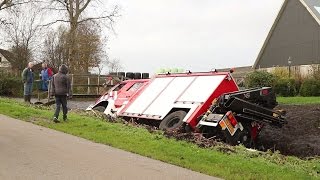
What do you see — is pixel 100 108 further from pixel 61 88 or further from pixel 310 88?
pixel 310 88

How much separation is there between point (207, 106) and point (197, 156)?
4.97 meters

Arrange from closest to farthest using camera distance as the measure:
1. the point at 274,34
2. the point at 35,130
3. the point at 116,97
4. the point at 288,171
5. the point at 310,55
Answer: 1. the point at 288,171
2. the point at 35,130
3. the point at 116,97
4. the point at 310,55
5. the point at 274,34

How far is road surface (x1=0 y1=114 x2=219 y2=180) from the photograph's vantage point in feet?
27.8

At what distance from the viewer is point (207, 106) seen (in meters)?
15.2

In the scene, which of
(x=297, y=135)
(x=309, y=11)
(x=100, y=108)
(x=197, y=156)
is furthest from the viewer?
(x=309, y=11)

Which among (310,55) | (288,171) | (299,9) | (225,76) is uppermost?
(299,9)

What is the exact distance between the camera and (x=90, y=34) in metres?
48.1

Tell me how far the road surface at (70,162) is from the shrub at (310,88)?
779 inches

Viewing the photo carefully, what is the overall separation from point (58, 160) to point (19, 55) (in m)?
45.8

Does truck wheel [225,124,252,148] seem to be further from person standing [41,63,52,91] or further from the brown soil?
person standing [41,63,52,91]

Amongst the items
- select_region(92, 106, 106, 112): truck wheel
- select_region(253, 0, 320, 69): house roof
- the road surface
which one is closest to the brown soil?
the road surface

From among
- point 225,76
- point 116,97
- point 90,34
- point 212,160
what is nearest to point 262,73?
point 116,97

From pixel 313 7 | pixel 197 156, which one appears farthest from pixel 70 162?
pixel 313 7

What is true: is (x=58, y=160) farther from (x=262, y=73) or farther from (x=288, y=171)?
(x=262, y=73)
